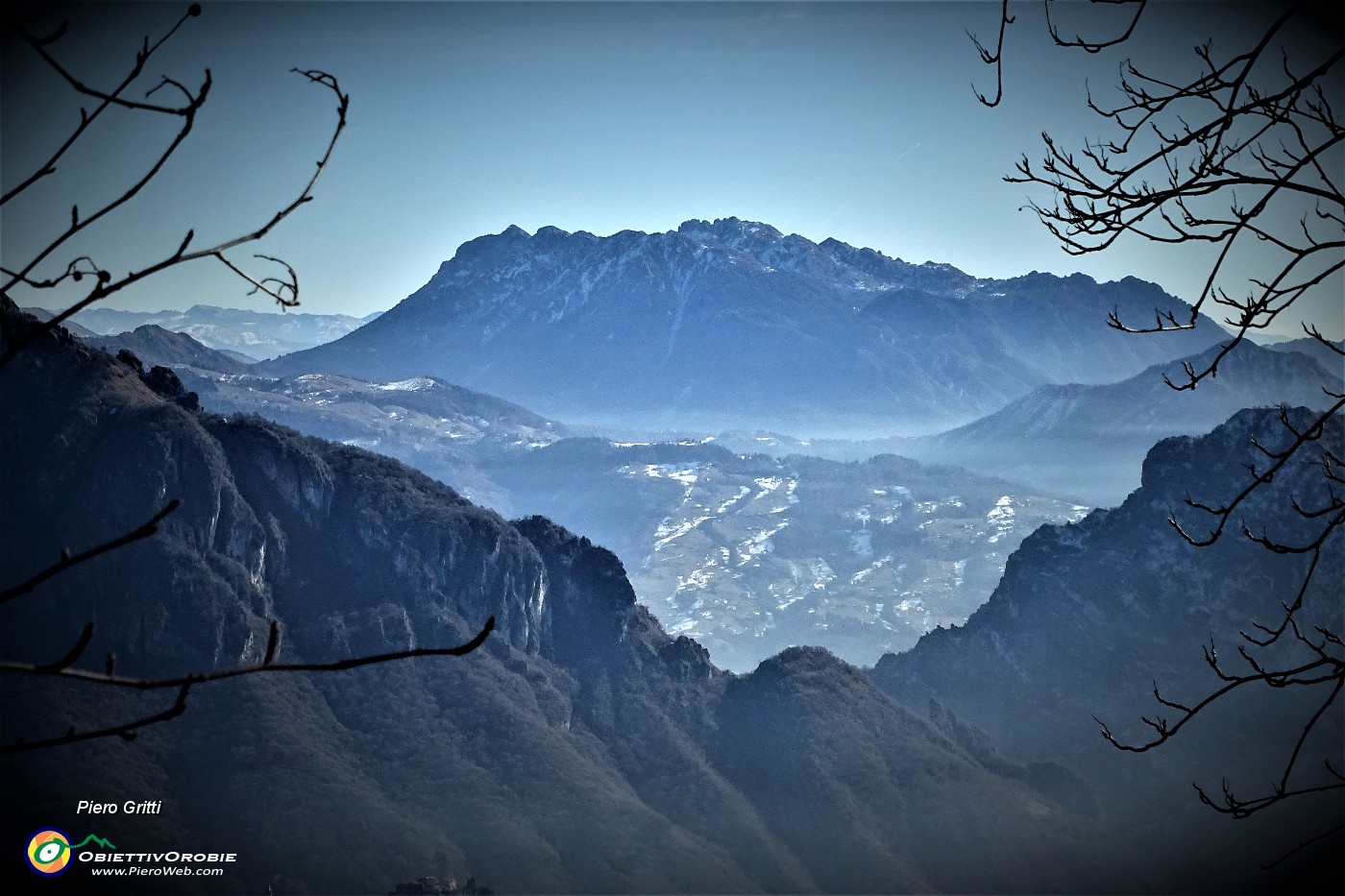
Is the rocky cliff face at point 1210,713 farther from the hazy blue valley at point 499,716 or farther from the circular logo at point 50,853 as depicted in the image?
the circular logo at point 50,853

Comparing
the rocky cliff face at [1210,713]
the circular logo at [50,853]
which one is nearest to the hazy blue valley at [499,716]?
the rocky cliff face at [1210,713]

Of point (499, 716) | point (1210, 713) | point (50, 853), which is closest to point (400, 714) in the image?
point (499, 716)

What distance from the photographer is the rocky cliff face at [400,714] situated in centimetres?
12838

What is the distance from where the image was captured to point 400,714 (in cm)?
14975

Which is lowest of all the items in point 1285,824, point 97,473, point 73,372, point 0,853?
point 1285,824

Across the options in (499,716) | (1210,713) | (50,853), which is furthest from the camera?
(1210,713)

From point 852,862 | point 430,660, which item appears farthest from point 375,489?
point 852,862

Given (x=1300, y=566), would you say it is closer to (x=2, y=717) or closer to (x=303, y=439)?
(x=303, y=439)

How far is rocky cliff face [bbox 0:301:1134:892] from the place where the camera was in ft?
421

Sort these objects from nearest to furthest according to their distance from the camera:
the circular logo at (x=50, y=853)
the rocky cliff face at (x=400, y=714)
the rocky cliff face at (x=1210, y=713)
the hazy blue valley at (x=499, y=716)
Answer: the circular logo at (x=50, y=853) → the rocky cliff face at (x=400, y=714) → the hazy blue valley at (x=499, y=716) → the rocky cliff face at (x=1210, y=713)

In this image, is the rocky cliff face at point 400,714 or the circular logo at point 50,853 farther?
the rocky cliff face at point 400,714

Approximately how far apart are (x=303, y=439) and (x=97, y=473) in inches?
1424

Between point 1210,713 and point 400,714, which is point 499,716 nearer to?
point 400,714

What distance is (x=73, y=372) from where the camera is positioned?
165500 millimetres
